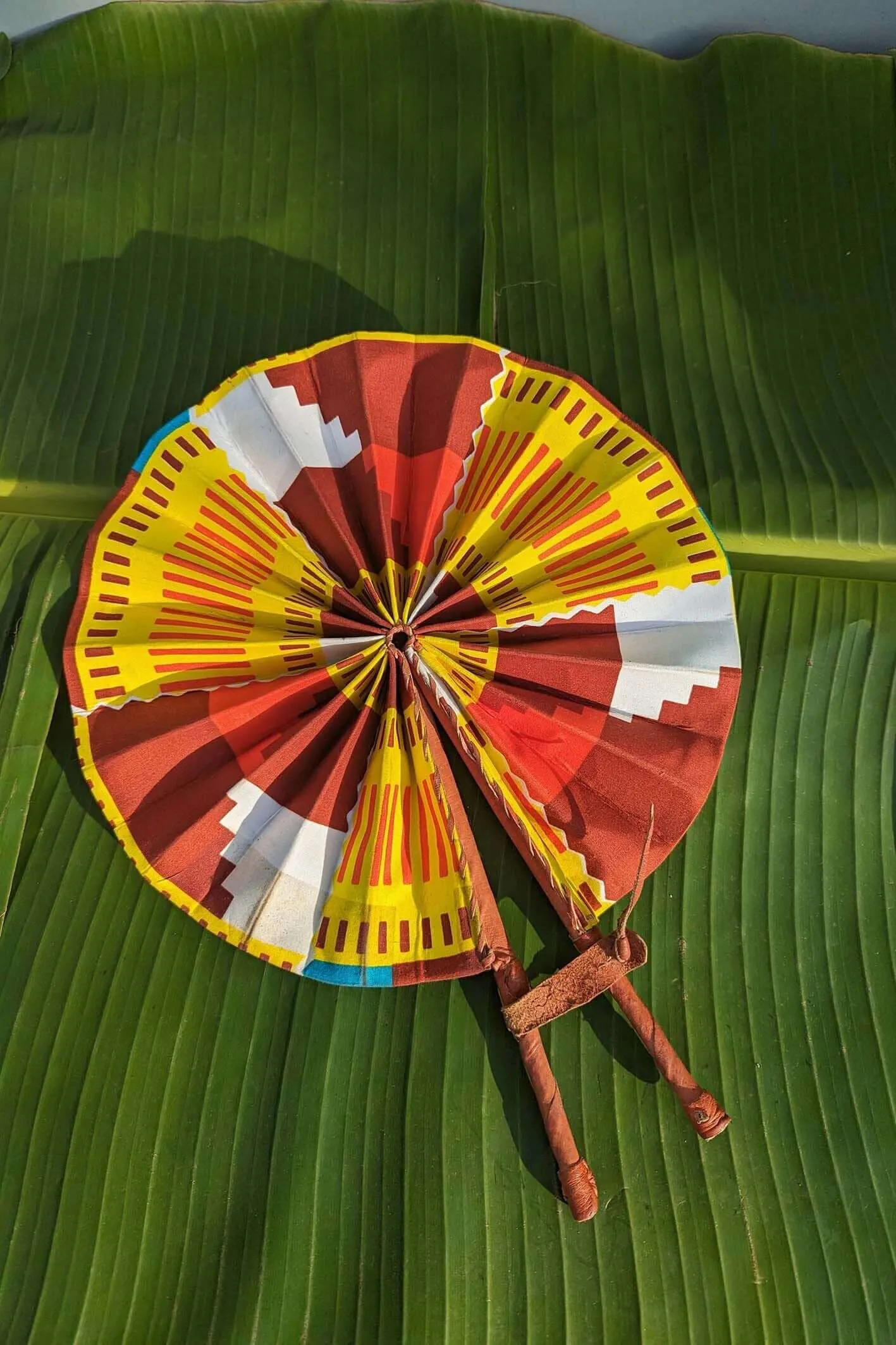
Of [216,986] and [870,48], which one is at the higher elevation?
[870,48]

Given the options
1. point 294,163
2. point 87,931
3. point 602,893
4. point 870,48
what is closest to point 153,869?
point 87,931

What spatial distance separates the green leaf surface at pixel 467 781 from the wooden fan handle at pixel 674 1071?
0.03 metres

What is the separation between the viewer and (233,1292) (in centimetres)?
83

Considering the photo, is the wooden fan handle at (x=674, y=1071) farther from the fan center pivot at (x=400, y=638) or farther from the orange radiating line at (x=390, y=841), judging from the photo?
the fan center pivot at (x=400, y=638)

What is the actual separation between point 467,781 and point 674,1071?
375 millimetres

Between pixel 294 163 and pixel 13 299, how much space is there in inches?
16.7

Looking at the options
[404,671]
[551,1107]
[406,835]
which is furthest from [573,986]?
[404,671]

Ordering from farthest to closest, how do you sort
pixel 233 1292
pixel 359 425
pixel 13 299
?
pixel 13 299, pixel 359 425, pixel 233 1292

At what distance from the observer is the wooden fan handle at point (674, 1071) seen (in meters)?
0.83

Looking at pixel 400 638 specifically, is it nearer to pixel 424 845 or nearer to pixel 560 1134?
pixel 424 845

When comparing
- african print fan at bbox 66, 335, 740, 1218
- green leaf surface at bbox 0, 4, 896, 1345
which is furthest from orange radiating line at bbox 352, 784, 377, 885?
green leaf surface at bbox 0, 4, 896, 1345

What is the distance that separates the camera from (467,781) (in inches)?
37.8

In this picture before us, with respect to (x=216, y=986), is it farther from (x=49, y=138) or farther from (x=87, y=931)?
(x=49, y=138)

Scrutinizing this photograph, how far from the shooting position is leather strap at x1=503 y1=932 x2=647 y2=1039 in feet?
2.72
